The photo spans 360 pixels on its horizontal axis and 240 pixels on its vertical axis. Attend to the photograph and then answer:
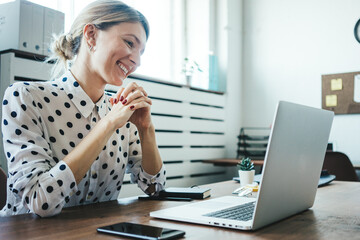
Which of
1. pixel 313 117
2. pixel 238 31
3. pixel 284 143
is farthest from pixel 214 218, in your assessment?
pixel 238 31

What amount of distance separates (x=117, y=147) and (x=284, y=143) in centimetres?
76

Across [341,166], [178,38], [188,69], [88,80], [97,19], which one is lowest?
[341,166]

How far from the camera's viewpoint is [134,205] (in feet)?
3.64

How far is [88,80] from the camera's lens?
136 cm

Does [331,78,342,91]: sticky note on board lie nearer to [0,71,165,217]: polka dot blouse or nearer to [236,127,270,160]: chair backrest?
[236,127,270,160]: chair backrest

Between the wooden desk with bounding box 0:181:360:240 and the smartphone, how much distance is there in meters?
0.02

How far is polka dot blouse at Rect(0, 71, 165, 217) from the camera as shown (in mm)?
991

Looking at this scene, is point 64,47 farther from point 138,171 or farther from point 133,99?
point 138,171

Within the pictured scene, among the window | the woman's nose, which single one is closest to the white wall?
the window

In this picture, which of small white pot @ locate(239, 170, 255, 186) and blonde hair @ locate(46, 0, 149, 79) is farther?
small white pot @ locate(239, 170, 255, 186)

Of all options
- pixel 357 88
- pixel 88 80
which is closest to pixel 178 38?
pixel 357 88

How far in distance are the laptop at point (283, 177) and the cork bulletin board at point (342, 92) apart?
2583mm

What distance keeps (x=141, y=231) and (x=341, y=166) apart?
1936 millimetres

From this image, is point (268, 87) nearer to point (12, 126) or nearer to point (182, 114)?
point (182, 114)
